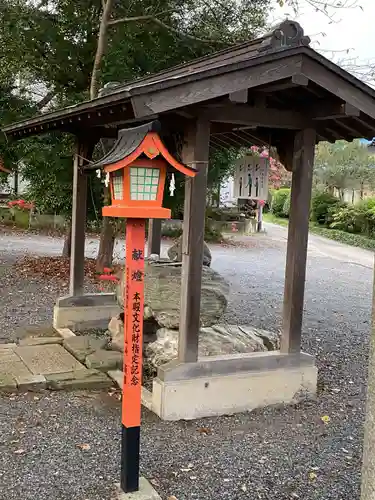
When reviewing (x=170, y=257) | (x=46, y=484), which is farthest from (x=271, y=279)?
(x=46, y=484)

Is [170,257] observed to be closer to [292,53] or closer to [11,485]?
[292,53]

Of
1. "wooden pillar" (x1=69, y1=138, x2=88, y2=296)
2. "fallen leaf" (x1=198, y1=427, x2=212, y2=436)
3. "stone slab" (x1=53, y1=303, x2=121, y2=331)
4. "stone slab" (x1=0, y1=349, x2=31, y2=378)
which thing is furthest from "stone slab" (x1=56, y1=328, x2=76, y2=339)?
"fallen leaf" (x1=198, y1=427, x2=212, y2=436)

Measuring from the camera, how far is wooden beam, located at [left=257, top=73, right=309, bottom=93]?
4336mm

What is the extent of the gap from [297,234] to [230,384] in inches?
59.2

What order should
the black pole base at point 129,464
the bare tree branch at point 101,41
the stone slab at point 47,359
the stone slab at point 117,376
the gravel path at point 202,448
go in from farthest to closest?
the bare tree branch at point 101,41 → the stone slab at point 47,359 → the stone slab at point 117,376 → the gravel path at point 202,448 → the black pole base at point 129,464

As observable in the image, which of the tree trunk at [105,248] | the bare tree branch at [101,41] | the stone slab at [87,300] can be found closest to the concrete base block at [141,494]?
the stone slab at [87,300]

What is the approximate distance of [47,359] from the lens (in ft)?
Result: 19.1

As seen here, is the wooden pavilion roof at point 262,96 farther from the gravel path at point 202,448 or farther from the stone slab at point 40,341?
the stone slab at point 40,341

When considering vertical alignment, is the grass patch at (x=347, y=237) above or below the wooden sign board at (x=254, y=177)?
below

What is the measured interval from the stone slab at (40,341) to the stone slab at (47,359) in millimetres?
143

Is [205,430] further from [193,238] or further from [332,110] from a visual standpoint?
[332,110]

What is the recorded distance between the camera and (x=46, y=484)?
3.42 metres

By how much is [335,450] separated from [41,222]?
17419 mm

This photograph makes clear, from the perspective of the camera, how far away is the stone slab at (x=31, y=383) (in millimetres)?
5059
